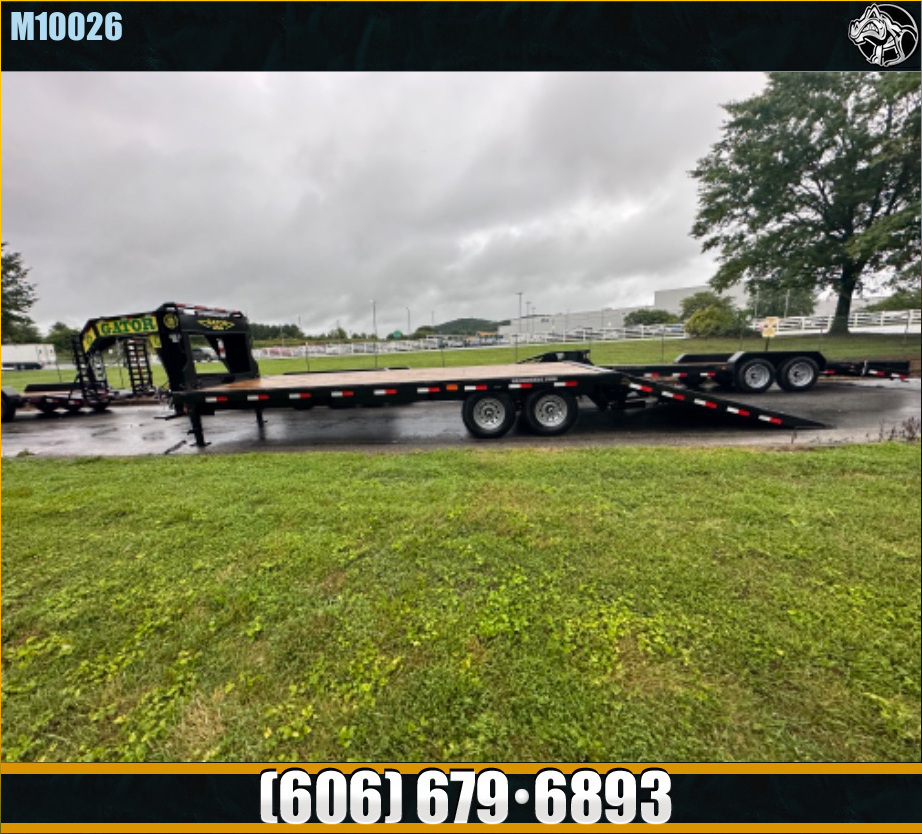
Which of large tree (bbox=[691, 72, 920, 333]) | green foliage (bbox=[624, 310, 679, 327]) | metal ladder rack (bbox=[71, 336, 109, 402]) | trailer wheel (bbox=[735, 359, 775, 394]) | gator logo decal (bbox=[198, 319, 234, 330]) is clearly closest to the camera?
gator logo decal (bbox=[198, 319, 234, 330])

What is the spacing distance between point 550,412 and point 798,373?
26.7 ft

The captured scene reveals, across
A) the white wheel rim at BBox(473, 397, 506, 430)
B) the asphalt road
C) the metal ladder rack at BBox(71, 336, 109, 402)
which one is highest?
the metal ladder rack at BBox(71, 336, 109, 402)

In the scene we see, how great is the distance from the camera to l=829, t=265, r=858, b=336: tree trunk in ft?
60.5

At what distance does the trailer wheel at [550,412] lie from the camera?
6836 mm

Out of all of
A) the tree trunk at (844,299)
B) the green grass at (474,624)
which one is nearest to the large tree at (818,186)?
the tree trunk at (844,299)

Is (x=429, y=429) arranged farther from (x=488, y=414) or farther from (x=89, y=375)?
(x=89, y=375)

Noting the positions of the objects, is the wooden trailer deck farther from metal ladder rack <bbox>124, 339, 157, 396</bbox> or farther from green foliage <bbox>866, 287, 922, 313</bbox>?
green foliage <bbox>866, 287, 922, 313</bbox>

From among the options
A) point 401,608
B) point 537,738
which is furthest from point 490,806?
point 401,608

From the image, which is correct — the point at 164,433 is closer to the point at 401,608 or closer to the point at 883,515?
the point at 401,608

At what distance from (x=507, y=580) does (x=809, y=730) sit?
1.44 meters

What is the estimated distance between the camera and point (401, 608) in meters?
2.30

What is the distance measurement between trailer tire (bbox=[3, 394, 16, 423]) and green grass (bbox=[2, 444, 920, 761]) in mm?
9570

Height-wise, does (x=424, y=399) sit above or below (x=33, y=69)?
below

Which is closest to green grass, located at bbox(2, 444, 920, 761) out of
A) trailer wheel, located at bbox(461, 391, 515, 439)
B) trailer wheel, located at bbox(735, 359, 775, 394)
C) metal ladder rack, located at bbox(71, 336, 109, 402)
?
trailer wheel, located at bbox(461, 391, 515, 439)
